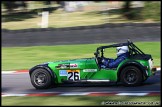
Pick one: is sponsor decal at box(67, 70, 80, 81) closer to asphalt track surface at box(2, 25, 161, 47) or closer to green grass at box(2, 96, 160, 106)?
green grass at box(2, 96, 160, 106)

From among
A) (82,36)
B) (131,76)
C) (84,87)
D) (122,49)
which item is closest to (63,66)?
(84,87)

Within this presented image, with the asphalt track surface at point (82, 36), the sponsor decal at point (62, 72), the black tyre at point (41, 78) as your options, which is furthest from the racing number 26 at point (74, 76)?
the asphalt track surface at point (82, 36)

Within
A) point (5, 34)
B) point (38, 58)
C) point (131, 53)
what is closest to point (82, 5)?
point (5, 34)

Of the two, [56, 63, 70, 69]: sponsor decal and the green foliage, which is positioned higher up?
the green foliage

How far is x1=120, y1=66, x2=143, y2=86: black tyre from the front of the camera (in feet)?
31.8

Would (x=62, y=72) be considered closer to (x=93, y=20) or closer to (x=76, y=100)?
(x=76, y=100)

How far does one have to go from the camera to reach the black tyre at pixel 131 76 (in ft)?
31.8

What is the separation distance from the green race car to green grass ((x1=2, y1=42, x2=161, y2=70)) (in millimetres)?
4422

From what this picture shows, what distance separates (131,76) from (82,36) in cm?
1013

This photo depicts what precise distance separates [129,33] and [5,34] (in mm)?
6553

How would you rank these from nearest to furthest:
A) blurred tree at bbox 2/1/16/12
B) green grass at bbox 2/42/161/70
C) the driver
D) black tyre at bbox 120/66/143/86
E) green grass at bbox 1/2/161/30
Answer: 1. black tyre at bbox 120/66/143/86
2. the driver
3. green grass at bbox 2/42/161/70
4. green grass at bbox 1/2/161/30
5. blurred tree at bbox 2/1/16/12

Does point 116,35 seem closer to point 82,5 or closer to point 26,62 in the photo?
point 26,62

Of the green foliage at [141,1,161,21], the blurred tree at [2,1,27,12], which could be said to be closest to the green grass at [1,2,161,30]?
the green foliage at [141,1,161,21]

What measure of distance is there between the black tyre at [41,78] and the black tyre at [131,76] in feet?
6.12
